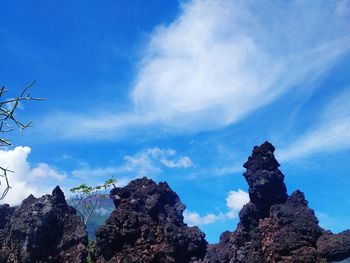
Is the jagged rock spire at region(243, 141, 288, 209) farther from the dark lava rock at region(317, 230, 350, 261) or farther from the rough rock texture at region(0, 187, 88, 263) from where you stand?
the rough rock texture at region(0, 187, 88, 263)

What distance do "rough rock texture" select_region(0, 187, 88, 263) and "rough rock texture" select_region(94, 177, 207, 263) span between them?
77.2 inches

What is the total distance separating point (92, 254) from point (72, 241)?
6.16 ft

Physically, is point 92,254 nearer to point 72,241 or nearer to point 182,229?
point 72,241

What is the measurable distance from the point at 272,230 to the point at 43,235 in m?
16.6

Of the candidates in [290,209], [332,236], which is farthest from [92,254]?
[332,236]

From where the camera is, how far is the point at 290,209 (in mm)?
28672

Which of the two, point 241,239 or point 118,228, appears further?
point 241,239

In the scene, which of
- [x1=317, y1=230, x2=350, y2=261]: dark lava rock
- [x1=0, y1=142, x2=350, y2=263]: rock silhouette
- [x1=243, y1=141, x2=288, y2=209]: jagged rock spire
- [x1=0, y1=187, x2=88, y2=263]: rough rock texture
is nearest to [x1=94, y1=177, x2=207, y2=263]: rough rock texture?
[x1=0, y1=142, x2=350, y2=263]: rock silhouette

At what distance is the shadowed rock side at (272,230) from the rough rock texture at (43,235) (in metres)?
10.00

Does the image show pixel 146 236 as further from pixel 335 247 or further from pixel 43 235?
pixel 335 247

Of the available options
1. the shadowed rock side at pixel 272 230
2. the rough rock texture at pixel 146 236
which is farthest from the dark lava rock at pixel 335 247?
the rough rock texture at pixel 146 236

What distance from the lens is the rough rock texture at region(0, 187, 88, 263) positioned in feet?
95.2

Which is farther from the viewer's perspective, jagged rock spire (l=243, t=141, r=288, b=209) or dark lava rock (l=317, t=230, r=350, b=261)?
jagged rock spire (l=243, t=141, r=288, b=209)

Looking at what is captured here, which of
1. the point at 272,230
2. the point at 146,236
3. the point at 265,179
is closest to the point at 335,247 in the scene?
the point at 272,230
